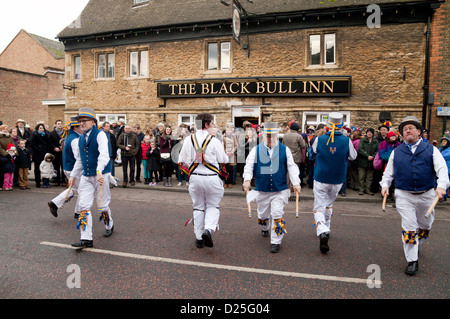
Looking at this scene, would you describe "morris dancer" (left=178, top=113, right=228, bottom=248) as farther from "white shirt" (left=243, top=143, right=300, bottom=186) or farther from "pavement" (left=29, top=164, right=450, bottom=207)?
"pavement" (left=29, top=164, right=450, bottom=207)

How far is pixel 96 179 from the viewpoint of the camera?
5387 millimetres

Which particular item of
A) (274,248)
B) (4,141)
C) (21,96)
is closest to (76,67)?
(4,141)

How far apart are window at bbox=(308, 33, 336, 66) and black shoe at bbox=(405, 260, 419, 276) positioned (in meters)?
11.4

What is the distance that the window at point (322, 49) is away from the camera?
1413 cm

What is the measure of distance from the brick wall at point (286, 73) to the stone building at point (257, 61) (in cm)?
4

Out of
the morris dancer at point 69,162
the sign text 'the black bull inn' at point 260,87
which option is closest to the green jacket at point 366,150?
the sign text 'the black bull inn' at point 260,87

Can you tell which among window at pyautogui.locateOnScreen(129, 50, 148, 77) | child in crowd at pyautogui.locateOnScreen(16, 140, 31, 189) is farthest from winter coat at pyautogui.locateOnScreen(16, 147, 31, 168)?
window at pyautogui.locateOnScreen(129, 50, 148, 77)

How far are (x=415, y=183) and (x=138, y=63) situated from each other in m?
15.6

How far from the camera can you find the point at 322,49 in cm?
1417

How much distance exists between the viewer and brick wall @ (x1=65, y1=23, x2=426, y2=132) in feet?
42.8

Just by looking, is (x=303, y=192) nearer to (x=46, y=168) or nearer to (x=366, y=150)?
(x=366, y=150)

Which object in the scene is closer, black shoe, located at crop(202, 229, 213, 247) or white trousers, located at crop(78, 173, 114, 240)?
black shoe, located at crop(202, 229, 213, 247)

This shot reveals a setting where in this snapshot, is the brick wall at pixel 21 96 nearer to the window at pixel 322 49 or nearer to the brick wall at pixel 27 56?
the brick wall at pixel 27 56
